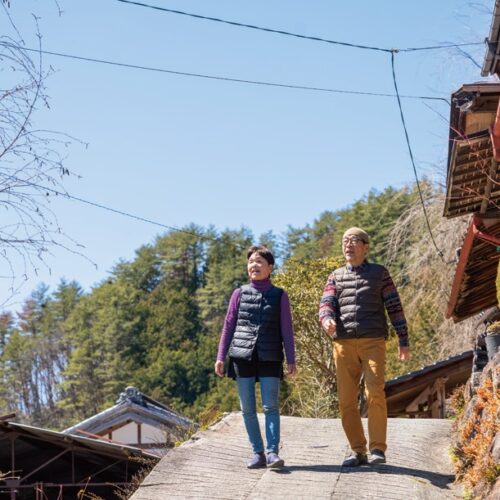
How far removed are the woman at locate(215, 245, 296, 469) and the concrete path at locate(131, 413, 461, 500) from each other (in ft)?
1.07

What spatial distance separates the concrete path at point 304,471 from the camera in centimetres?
667

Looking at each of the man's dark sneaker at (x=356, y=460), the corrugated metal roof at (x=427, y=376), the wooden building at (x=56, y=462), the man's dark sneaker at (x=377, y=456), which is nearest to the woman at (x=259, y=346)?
the man's dark sneaker at (x=356, y=460)

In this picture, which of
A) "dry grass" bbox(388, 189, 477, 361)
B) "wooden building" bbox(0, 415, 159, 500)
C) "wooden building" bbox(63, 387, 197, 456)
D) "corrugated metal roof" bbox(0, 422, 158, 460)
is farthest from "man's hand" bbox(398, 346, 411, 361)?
"wooden building" bbox(63, 387, 197, 456)

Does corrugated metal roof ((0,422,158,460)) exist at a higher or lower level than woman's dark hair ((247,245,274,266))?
lower

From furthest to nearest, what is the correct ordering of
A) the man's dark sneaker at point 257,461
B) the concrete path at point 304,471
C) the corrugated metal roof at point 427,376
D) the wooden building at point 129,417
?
the wooden building at point 129,417 < the corrugated metal roof at point 427,376 < the man's dark sneaker at point 257,461 < the concrete path at point 304,471

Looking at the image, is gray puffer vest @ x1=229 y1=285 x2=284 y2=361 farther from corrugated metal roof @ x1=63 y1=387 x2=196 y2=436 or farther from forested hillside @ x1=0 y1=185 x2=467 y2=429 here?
forested hillside @ x1=0 y1=185 x2=467 y2=429

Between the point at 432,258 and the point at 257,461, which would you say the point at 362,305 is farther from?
the point at 432,258

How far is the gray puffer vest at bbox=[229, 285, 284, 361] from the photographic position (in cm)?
717

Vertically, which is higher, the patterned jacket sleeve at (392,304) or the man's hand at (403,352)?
the patterned jacket sleeve at (392,304)

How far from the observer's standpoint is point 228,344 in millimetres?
7363

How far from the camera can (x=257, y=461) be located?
24.2 ft

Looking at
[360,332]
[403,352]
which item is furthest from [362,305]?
[403,352]

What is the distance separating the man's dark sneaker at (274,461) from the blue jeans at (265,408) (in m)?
0.05

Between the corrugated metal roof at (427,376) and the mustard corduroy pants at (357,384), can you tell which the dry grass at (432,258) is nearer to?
the corrugated metal roof at (427,376)
